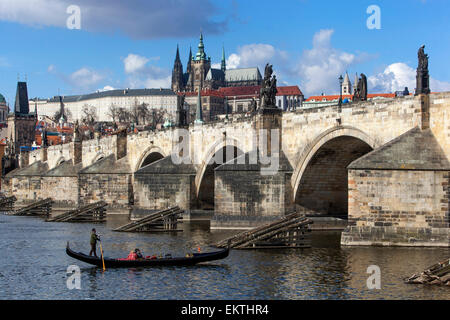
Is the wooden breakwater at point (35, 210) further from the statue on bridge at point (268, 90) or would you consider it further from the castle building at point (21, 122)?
the castle building at point (21, 122)

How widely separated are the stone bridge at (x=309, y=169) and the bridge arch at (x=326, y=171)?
0.06m

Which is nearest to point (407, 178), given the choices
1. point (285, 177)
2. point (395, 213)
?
point (395, 213)

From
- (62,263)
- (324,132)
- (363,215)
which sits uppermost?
(324,132)

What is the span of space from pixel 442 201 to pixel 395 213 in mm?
1849

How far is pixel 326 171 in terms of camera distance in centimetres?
3856

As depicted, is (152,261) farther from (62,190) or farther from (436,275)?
(62,190)

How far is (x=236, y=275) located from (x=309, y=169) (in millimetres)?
14967

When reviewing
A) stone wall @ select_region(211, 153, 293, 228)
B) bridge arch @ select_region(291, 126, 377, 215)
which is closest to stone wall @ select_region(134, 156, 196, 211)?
stone wall @ select_region(211, 153, 293, 228)

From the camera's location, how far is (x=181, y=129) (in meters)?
53.8

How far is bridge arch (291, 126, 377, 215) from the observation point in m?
36.0

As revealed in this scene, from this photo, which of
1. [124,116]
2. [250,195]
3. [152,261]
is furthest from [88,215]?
[124,116]
